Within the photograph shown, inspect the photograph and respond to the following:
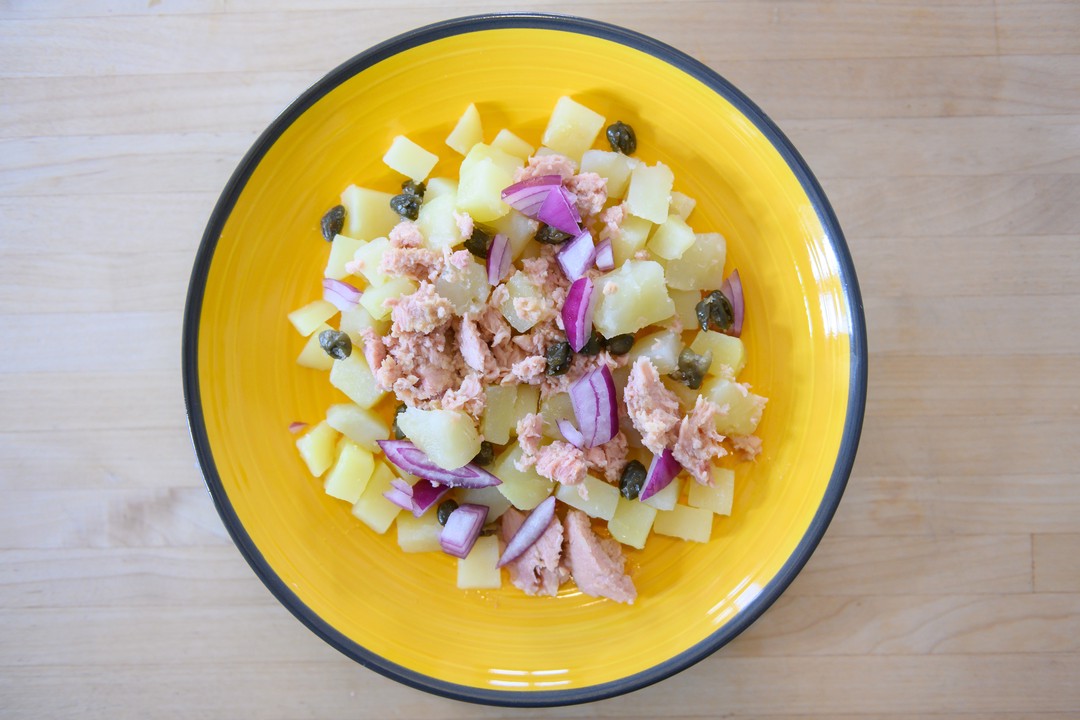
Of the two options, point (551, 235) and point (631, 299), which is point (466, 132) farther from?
point (631, 299)

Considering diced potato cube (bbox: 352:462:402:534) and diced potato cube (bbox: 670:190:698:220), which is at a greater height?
diced potato cube (bbox: 670:190:698:220)

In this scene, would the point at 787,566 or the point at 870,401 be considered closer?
the point at 787,566

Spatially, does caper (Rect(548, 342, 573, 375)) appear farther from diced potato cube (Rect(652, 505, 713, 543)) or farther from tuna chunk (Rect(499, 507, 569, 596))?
diced potato cube (Rect(652, 505, 713, 543))

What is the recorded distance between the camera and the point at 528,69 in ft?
8.18

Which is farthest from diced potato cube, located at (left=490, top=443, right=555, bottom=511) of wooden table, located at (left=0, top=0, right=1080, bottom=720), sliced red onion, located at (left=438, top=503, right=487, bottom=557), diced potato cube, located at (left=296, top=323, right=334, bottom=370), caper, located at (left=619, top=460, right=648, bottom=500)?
wooden table, located at (left=0, top=0, right=1080, bottom=720)

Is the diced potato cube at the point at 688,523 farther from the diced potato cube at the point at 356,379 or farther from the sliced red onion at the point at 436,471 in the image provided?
the diced potato cube at the point at 356,379

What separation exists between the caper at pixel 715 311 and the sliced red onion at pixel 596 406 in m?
0.39

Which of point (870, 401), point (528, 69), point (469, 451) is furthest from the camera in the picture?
point (870, 401)

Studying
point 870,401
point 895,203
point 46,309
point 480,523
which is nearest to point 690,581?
point 480,523

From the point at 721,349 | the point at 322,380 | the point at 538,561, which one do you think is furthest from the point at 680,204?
the point at 322,380

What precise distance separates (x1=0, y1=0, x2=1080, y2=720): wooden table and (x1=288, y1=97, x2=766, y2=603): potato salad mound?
21.6 inches

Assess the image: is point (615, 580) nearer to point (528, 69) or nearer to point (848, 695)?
point (848, 695)

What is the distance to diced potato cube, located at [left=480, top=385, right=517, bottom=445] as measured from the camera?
7.88ft

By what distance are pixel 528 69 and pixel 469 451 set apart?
1334 millimetres
